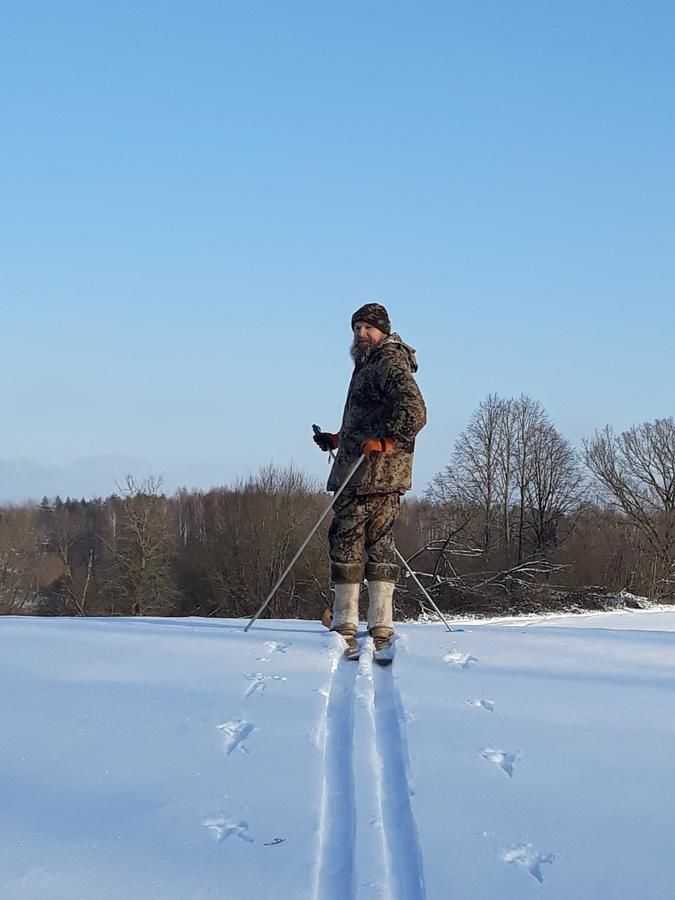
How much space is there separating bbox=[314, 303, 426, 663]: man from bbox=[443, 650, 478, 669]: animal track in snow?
21.1 inches

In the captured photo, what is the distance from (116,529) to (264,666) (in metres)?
43.2

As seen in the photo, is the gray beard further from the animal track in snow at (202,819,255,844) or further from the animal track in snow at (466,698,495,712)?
the animal track in snow at (202,819,255,844)

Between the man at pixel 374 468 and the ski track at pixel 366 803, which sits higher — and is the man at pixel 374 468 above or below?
above

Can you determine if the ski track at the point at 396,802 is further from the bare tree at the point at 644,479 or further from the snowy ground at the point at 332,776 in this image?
the bare tree at the point at 644,479

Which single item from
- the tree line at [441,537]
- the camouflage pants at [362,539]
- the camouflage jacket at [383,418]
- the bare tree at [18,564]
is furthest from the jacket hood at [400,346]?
the bare tree at [18,564]

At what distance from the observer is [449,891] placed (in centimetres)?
199

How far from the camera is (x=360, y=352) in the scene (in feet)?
17.5

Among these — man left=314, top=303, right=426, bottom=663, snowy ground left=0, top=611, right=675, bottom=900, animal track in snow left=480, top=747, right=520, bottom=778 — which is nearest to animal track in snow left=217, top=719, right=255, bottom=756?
snowy ground left=0, top=611, right=675, bottom=900

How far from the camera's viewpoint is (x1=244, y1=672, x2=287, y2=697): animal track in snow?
3.57 metres

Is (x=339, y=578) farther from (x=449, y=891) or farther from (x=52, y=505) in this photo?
(x=52, y=505)

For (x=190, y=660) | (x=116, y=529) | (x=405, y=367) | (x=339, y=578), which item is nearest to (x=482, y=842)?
(x=190, y=660)

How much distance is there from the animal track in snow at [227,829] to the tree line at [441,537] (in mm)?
23492

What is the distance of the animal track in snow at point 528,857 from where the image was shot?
2109 mm

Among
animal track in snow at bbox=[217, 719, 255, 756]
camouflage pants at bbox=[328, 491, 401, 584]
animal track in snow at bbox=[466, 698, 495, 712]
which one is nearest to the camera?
animal track in snow at bbox=[217, 719, 255, 756]
